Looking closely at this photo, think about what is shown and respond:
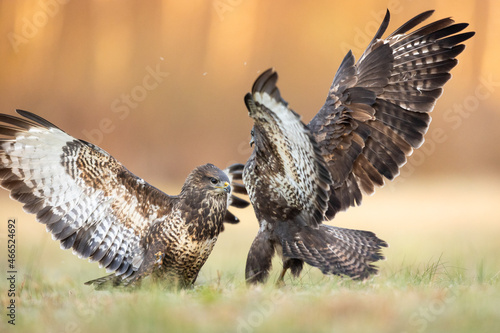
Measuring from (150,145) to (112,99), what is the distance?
1.92m

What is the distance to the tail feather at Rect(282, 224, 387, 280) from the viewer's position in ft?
18.1

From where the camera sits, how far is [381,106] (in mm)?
6238

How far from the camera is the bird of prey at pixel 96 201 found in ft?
18.3

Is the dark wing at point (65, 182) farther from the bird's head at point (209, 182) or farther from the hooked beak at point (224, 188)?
the hooked beak at point (224, 188)

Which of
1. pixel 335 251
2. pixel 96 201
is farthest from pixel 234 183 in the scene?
pixel 96 201

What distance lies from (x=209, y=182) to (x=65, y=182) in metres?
1.22

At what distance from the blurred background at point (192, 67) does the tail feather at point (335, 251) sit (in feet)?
44.6

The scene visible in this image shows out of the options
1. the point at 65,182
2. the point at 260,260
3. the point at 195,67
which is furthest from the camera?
the point at 195,67

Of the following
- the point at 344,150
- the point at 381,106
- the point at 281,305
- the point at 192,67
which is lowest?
the point at 281,305

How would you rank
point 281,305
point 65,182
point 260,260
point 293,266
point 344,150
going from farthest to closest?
point 344,150 < point 293,266 < point 260,260 < point 65,182 < point 281,305

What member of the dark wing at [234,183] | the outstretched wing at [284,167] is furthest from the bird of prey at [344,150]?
the dark wing at [234,183]

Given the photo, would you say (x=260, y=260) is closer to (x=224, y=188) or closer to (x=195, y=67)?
(x=224, y=188)

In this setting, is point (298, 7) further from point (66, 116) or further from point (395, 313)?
point (395, 313)

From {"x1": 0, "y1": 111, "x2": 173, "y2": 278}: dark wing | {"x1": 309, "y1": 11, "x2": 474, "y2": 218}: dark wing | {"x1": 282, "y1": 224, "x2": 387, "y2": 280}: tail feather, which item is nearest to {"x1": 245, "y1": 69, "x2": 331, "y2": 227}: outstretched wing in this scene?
{"x1": 282, "y1": 224, "x2": 387, "y2": 280}: tail feather
